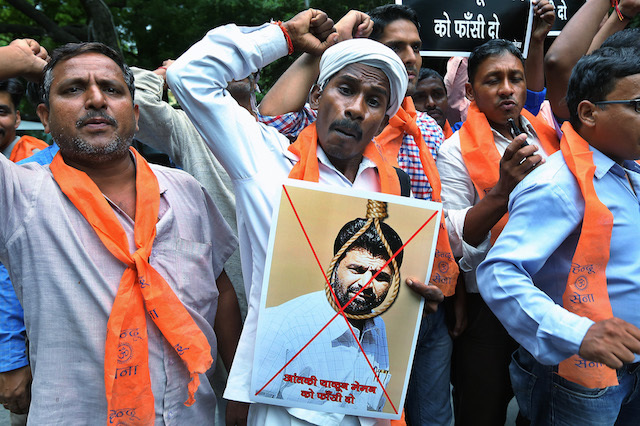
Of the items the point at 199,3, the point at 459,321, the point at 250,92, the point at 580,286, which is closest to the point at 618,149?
the point at 580,286

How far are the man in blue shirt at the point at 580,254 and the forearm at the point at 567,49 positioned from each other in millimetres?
825

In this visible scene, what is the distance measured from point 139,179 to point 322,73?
31.6 inches

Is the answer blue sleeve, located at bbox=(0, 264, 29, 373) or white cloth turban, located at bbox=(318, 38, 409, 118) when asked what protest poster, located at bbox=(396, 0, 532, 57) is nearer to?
white cloth turban, located at bbox=(318, 38, 409, 118)

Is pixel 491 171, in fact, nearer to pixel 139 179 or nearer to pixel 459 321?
pixel 459 321

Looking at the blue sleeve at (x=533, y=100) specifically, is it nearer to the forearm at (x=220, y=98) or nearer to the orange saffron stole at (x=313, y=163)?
the orange saffron stole at (x=313, y=163)

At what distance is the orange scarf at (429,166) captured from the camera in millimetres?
2225

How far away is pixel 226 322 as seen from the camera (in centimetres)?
221

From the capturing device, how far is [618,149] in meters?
1.95

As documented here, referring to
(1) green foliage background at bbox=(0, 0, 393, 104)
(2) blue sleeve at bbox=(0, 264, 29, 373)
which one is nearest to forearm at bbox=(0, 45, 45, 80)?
(2) blue sleeve at bbox=(0, 264, 29, 373)

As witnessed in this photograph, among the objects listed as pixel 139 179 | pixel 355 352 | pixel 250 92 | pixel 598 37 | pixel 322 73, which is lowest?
pixel 355 352

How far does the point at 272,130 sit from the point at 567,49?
1.82 meters

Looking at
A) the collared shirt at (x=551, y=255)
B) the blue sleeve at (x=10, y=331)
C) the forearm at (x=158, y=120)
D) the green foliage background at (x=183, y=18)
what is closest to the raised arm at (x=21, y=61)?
the forearm at (x=158, y=120)

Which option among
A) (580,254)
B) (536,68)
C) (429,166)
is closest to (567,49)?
(536,68)

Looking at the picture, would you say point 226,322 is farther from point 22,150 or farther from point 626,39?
point 626,39
